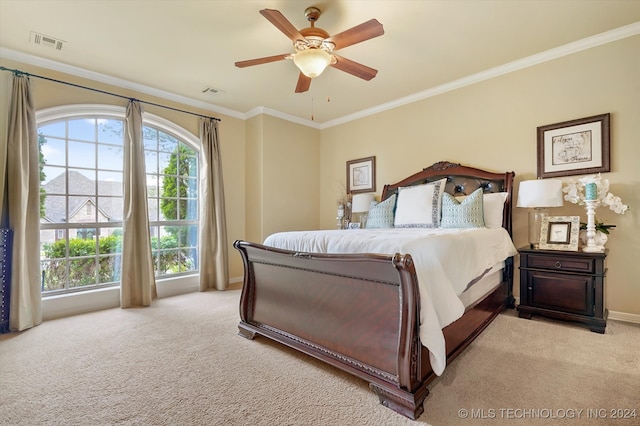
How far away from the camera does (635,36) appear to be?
2.69 metres

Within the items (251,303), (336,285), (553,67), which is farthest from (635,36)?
(251,303)

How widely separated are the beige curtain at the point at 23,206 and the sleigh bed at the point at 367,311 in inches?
86.0

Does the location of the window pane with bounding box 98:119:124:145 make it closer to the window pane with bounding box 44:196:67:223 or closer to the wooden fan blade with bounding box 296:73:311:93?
the window pane with bounding box 44:196:67:223

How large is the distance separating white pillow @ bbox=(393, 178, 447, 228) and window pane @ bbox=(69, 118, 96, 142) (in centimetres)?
381

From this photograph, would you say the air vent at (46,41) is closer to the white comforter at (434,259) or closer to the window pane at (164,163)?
the window pane at (164,163)

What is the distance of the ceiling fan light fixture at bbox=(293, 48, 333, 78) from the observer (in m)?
2.33

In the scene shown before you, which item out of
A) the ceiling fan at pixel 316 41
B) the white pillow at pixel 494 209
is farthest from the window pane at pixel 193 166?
the white pillow at pixel 494 209

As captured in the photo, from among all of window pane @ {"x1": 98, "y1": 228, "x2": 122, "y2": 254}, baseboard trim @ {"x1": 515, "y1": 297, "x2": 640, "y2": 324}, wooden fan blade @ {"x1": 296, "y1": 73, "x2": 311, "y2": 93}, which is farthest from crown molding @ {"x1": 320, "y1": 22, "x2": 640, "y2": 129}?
window pane @ {"x1": 98, "y1": 228, "x2": 122, "y2": 254}

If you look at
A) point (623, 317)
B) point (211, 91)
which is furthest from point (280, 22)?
point (623, 317)

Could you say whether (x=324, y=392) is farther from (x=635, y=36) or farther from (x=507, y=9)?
(x=635, y=36)

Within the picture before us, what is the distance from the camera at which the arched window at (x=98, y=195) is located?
3303mm

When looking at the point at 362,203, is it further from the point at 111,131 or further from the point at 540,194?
the point at 111,131

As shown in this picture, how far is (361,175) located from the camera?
4805mm

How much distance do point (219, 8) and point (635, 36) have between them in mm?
3684
